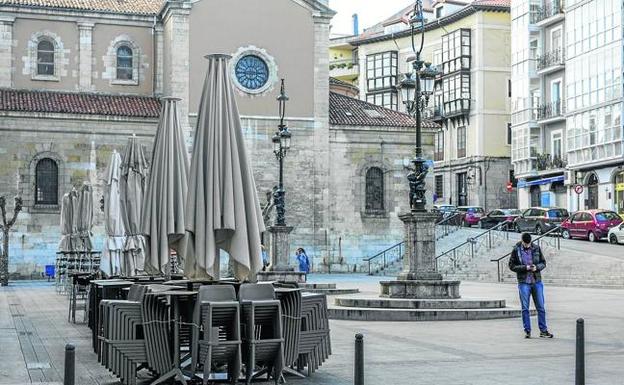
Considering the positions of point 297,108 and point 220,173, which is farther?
point 297,108

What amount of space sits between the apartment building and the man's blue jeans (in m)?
35.2

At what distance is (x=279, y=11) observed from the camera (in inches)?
1833

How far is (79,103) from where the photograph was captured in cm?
4462

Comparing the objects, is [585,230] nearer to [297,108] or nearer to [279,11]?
[297,108]

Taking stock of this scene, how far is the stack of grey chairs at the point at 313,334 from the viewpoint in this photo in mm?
10938

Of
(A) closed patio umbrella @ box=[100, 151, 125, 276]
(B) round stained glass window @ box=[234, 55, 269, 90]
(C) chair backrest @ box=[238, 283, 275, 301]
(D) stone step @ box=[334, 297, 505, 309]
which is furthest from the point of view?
(B) round stained glass window @ box=[234, 55, 269, 90]

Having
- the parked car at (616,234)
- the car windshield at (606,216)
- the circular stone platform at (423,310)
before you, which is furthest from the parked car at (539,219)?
the circular stone platform at (423,310)

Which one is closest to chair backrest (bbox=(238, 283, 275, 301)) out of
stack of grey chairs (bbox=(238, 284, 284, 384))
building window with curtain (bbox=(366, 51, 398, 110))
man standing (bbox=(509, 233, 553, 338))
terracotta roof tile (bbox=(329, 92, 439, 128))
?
stack of grey chairs (bbox=(238, 284, 284, 384))

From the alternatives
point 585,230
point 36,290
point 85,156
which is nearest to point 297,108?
point 85,156

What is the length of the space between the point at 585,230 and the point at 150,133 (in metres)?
20.1

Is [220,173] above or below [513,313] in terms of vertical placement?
above

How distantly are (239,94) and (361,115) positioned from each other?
607 centimetres

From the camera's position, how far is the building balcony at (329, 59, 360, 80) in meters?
86.8

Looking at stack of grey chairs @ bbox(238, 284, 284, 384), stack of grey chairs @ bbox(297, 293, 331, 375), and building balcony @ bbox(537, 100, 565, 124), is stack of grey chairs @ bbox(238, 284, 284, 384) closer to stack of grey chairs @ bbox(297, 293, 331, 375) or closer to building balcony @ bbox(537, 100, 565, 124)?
stack of grey chairs @ bbox(297, 293, 331, 375)
